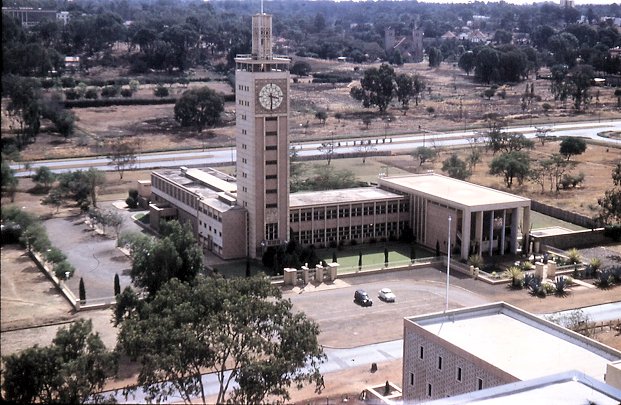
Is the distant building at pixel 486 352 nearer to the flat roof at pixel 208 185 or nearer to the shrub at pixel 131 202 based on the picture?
the flat roof at pixel 208 185

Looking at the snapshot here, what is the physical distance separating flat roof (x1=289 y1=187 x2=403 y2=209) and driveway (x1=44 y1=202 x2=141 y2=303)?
29.2ft

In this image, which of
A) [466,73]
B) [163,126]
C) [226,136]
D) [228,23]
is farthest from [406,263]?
[228,23]

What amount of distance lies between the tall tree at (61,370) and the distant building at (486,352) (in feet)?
29.4

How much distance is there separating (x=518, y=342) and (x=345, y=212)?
20.0 metres

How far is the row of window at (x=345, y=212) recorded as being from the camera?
1660 inches

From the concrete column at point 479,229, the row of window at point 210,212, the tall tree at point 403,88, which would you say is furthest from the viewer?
the tall tree at point 403,88

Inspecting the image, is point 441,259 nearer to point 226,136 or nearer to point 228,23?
point 226,136

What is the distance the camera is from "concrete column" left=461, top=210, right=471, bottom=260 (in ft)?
132

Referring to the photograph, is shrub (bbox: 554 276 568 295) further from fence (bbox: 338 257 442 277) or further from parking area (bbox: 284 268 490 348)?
fence (bbox: 338 257 442 277)

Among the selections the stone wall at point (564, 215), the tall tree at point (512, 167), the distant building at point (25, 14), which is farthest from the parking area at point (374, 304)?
the tall tree at point (512, 167)

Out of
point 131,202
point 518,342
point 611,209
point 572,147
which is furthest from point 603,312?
point 572,147

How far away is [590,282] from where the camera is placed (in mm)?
37781

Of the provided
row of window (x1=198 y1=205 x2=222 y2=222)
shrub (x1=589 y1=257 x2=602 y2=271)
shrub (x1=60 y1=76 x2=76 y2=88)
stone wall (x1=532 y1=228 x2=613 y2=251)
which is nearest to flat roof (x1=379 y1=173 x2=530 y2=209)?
stone wall (x1=532 y1=228 x2=613 y2=251)

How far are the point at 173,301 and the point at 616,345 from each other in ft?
55.1
